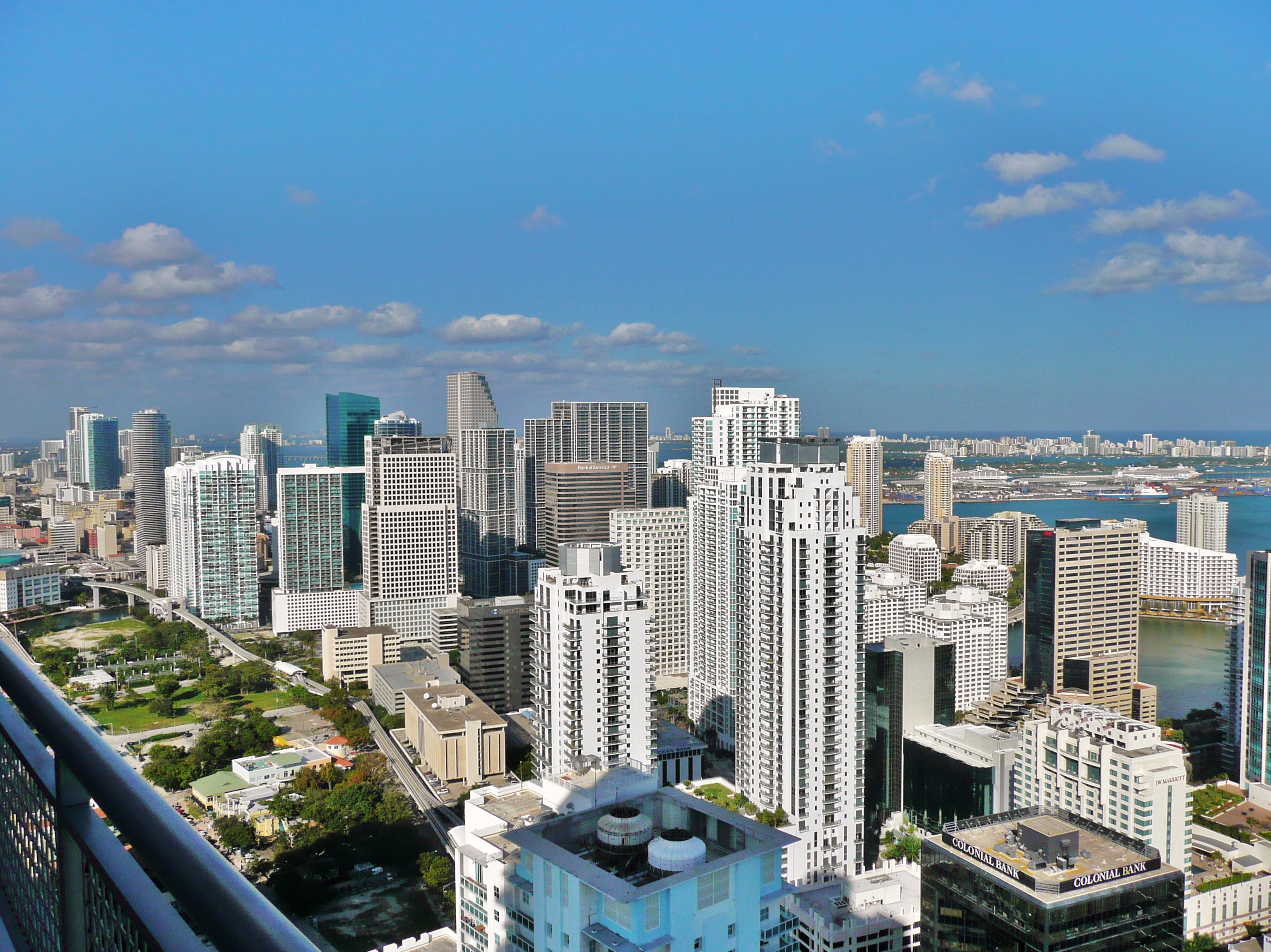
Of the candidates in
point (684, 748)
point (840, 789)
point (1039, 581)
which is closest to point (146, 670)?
point (684, 748)

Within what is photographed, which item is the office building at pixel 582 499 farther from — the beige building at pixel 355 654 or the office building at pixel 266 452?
the office building at pixel 266 452

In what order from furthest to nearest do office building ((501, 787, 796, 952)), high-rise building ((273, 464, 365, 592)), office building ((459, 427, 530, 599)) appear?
1. office building ((459, 427, 530, 599))
2. high-rise building ((273, 464, 365, 592))
3. office building ((501, 787, 796, 952))

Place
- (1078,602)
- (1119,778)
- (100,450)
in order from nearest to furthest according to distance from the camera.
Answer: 1. (1119,778)
2. (1078,602)
3. (100,450)

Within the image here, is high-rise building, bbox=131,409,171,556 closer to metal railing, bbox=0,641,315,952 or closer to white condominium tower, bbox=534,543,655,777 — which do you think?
white condominium tower, bbox=534,543,655,777

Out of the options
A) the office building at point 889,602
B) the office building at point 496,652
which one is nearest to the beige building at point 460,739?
the office building at point 496,652

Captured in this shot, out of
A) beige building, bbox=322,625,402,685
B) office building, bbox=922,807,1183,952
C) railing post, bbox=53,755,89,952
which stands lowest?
beige building, bbox=322,625,402,685

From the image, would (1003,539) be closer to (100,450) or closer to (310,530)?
(310,530)

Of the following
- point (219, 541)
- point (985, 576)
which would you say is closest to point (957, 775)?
point (985, 576)

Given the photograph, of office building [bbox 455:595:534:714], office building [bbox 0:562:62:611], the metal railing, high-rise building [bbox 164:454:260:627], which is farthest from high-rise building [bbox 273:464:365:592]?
the metal railing
